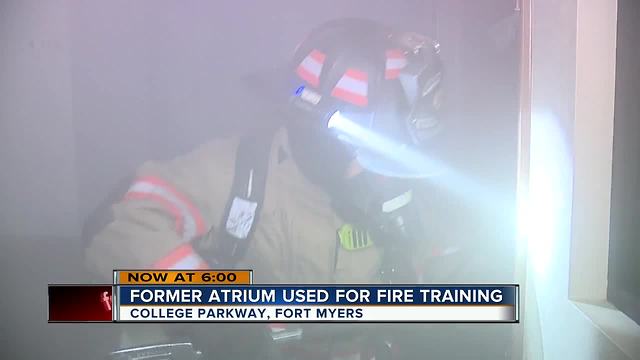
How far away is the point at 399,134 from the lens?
1138 millimetres

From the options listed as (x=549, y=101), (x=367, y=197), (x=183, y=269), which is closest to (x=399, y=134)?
(x=367, y=197)

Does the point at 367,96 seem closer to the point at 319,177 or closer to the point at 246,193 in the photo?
the point at 319,177

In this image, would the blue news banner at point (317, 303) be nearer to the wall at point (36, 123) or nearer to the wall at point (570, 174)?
the wall at point (570, 174)

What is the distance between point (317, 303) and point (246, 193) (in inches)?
11.4

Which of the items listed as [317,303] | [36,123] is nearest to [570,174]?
[317,303]

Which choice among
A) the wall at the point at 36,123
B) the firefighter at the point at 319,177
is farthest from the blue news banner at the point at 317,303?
the wall at the point at 36,123

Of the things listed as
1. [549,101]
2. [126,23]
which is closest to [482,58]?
[549,101]

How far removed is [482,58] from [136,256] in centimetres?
86

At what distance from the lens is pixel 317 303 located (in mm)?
1174

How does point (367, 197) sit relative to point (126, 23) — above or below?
below

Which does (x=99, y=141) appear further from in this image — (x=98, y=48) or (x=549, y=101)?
(x=549, y=101)

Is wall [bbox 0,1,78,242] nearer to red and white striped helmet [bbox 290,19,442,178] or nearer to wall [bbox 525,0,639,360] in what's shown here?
red and white striped helmet [bbox 290,19,442,178]

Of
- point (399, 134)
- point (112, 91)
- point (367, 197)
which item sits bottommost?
point (367, 197)

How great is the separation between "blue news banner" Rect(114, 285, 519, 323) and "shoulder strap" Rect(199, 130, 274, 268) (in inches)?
4.5
